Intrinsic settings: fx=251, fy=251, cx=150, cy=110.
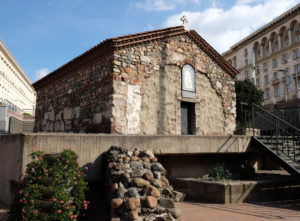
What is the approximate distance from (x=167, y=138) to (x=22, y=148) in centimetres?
323

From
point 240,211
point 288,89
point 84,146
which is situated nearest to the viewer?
point 240,211

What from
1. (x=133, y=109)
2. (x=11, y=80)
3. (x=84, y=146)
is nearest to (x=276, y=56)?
(x=133, y=109)

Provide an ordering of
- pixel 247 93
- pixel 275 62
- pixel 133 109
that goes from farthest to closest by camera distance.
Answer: pixel 275 62, pixel 247 93, pixel 133 109

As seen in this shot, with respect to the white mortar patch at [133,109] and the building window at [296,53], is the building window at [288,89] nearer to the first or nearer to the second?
the building window at [296,53]

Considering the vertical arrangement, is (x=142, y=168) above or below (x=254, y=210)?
above

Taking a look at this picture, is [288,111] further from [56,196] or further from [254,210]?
[56,196]

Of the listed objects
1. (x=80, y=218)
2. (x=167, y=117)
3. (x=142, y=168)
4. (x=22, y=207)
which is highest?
(x=167, y=117)

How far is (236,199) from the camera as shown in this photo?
18.5 ft

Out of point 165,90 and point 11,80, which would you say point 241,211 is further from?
point 11,80

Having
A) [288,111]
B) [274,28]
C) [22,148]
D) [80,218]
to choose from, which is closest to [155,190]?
[80,218]

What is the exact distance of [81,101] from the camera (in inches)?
394

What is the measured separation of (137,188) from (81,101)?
6.41 metres

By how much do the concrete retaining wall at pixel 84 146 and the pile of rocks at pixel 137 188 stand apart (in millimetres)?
350

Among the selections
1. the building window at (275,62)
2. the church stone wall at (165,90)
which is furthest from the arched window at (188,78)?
the building window at (275,62)
